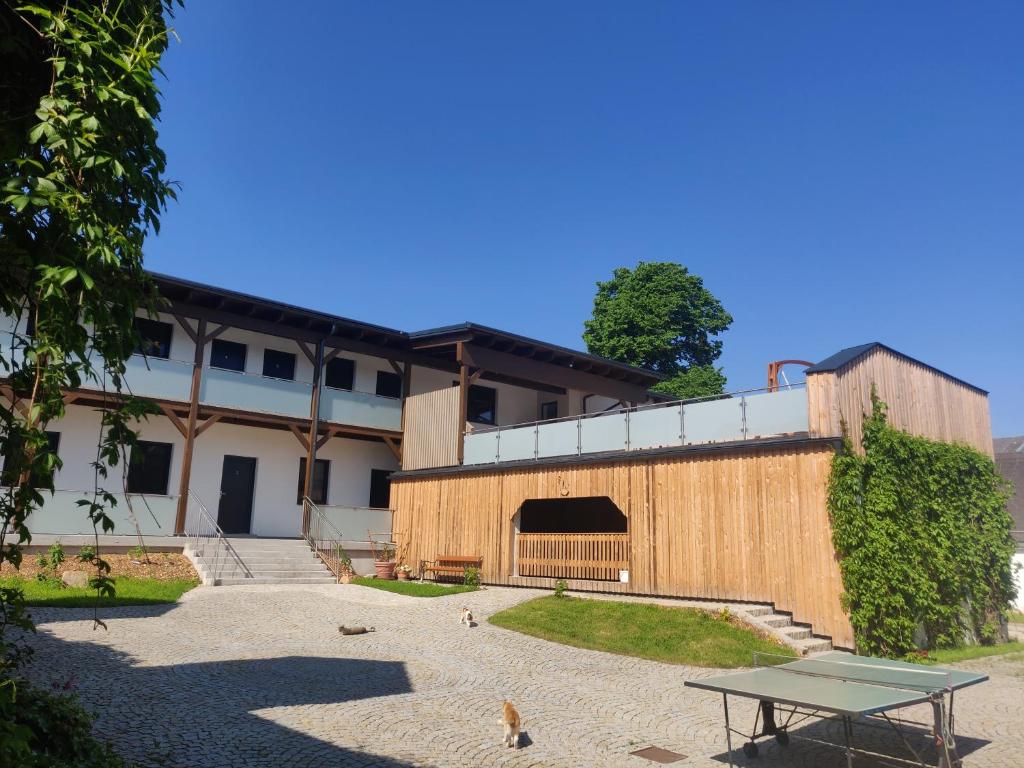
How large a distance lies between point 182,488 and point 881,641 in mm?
16322

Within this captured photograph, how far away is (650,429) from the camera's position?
16266 millimetres

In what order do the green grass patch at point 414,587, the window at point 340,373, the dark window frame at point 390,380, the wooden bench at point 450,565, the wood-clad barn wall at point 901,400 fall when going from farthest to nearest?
the dark window frame at point 390,380 → the window at point 340,373 → the wooden bench at point 450,565 → the green grass patch at point 414,587 → the wood-clad barn wall at point 901,400

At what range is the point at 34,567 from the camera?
15609 mm

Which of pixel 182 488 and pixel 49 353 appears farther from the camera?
pixel 182 488

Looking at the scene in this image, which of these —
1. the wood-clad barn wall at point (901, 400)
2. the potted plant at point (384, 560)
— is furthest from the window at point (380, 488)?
the wood-clad barn wall at point (901, 400)

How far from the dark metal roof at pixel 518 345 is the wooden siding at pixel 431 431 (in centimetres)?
174

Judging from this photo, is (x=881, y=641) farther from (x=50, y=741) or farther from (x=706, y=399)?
(x=50, y=741)

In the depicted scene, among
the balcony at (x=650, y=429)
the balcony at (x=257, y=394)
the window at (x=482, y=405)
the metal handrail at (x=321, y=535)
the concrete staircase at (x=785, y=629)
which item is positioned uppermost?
the window at (x=482, y=405)

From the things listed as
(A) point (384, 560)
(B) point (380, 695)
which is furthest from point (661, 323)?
(B) point (380, 695)

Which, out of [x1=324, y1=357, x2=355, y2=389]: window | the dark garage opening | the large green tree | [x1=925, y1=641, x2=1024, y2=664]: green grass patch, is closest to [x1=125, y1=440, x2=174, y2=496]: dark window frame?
[x1=324, y1=357, x2=355, y2=389]: window

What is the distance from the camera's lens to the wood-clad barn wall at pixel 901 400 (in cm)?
1334

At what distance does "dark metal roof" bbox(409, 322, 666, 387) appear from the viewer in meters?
21.7

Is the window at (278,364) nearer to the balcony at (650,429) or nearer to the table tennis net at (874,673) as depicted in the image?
the balcony at (650,429)

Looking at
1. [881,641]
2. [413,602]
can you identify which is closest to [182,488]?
[413,602]
